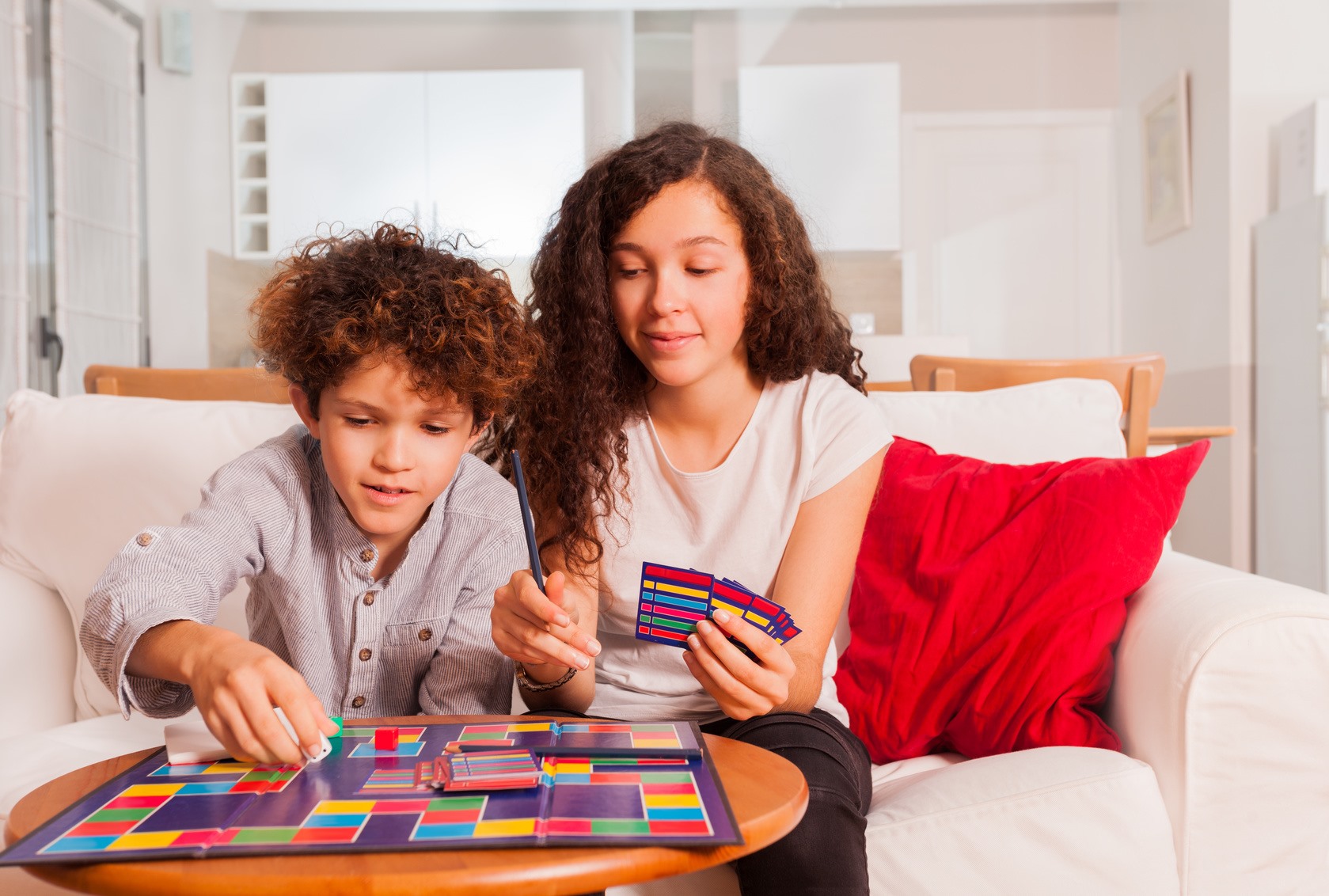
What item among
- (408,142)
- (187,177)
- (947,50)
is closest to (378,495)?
(408,142)

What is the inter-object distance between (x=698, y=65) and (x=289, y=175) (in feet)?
7.10

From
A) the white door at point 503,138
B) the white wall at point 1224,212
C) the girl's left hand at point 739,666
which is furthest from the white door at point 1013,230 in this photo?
the girl's left hand at point 739,666

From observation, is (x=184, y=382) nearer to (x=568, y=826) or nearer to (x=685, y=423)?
(x=685, y=423)

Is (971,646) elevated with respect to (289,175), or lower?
lower

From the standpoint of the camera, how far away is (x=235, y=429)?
5.44 ft

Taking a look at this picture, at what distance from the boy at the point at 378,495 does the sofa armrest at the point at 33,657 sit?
0.51 m

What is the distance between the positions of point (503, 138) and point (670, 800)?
4.84 meters

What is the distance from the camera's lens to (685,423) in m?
1.37

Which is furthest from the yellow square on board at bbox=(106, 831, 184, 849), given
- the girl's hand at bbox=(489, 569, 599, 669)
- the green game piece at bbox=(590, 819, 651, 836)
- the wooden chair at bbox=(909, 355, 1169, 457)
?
the wooden chair at bbox=(909, 355, 1169, 457)

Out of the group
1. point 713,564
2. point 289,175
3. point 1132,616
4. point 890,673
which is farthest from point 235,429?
point 289,175

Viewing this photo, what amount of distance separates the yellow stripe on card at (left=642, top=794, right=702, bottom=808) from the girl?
448 millimetres

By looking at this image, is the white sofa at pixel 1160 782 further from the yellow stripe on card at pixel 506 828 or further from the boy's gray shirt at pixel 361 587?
the yellow stripe on card at pixel 506 828

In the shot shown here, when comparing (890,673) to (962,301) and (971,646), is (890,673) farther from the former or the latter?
(962,301)

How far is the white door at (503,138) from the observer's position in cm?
512
